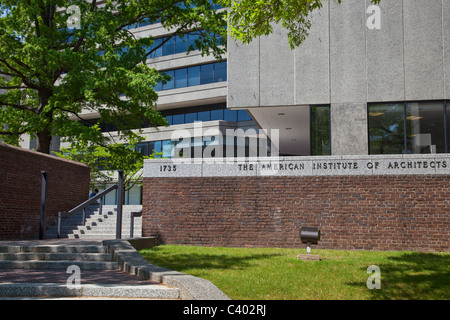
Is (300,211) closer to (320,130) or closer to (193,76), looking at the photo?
(320,130)

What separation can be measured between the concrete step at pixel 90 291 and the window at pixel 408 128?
431 inches

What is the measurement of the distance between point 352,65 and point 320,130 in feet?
8.24

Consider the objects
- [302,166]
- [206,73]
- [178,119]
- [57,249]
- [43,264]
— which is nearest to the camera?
[43,264]

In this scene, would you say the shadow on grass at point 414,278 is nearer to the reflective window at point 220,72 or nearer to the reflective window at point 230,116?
the reflective window at point 230,116

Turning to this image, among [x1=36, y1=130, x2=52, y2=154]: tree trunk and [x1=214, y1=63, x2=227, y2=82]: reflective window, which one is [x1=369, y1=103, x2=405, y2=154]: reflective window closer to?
[x1=36, y1=130, x2=52, y2=154]: tree trunk

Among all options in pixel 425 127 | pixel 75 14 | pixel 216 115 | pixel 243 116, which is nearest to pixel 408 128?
pixel 425 127

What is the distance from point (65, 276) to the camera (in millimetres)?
9016

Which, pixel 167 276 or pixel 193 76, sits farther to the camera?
pixel 193 76

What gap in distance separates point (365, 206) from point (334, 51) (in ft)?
19.3

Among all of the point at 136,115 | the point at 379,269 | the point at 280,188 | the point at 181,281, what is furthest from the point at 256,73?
the point at 181,281

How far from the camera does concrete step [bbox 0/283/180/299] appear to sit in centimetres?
720

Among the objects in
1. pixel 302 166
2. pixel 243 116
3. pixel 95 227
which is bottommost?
pixel 95 227

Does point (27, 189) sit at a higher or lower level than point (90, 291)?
higher

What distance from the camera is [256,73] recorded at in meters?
17.1
